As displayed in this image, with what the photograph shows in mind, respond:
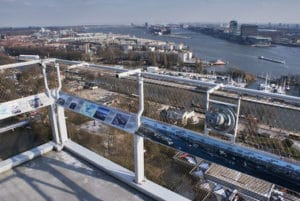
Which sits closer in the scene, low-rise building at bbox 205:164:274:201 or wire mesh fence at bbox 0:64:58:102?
low-rise building at bbox 205:164:274:201

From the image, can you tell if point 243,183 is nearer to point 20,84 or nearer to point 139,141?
point 139,141

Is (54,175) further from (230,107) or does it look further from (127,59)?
(127,59)

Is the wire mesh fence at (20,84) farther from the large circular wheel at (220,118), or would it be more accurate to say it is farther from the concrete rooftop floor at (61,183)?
the large circular wheel at (220,118)

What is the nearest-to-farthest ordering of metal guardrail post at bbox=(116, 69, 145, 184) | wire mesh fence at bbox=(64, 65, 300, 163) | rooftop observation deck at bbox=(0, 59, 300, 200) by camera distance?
rooftop observation deck at bbox=(0, 59, 300, 200) < wire mesh fence at bbox=(64, 65, 300, 163) < metal guardrail post at bbox=(116, 69, 145, 184)

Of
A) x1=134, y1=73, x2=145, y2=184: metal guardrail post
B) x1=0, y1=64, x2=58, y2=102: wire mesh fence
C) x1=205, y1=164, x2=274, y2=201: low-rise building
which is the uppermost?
x1=134, y1=73, x2=145, y2=184: metal guardrail post

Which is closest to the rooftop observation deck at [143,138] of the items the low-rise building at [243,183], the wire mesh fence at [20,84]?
the low-rise building at [243,183]

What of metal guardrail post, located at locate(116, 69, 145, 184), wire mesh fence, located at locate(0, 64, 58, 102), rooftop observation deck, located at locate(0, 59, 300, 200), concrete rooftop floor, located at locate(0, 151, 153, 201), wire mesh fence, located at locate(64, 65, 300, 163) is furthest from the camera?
wire mesh fence, located at locate(0, 64, 58, 102)

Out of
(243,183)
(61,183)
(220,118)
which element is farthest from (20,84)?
(220,118)

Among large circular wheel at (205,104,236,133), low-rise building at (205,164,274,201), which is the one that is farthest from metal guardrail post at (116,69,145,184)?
low-rise building at (205,164,274,201)

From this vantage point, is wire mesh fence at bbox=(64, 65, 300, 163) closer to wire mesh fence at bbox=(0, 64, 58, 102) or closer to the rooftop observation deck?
the rooftop observation deck

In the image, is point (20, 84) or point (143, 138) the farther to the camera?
point (20, 84)
